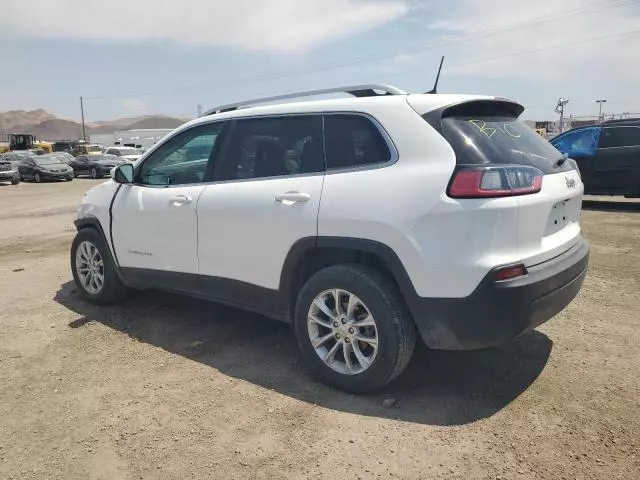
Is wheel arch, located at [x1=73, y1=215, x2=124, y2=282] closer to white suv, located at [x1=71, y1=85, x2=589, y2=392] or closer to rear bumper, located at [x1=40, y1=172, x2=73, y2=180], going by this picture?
white suv, located at [x1=71, y1=85, x2=589, y2=392]

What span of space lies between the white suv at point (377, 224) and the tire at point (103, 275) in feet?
3.23

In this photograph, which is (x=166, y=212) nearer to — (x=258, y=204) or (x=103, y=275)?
(x=258, y=204)

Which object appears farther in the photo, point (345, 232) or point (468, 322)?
point (345, 232)

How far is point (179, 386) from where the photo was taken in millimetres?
3352

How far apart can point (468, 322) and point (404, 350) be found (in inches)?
16.6

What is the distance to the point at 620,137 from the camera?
32.5ft

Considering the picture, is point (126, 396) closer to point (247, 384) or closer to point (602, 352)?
point (247, 384)

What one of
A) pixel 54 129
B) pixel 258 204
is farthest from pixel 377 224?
pixel 54 129

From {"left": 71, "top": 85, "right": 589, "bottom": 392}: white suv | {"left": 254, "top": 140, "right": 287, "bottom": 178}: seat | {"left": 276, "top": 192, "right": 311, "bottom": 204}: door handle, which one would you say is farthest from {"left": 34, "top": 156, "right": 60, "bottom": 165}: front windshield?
{"left": 276, "top": 192, "right": 311, "bottom": 204}: door handle

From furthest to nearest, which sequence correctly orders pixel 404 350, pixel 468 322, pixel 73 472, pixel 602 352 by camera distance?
pixel 602 352 → pixel 404 350 → pixel 468 322 → pixel 73 472

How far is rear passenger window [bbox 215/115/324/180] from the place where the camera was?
3.35 meters

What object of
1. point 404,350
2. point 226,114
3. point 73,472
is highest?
point 226,114

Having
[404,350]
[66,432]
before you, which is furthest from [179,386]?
[404,350]

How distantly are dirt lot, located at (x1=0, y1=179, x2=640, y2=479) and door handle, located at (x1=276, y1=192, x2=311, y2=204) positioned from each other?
1.19 meters
